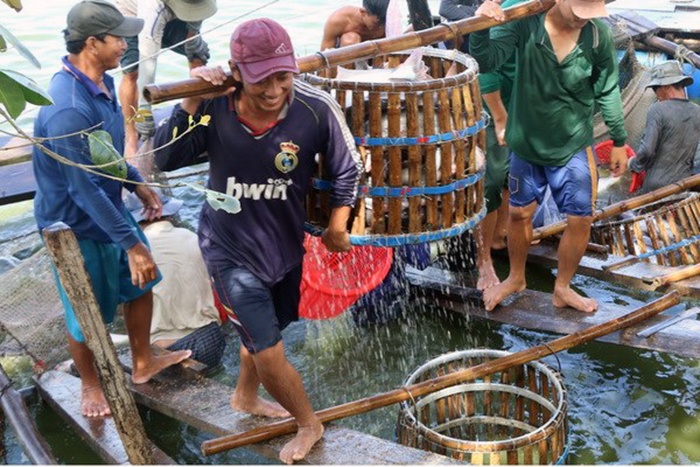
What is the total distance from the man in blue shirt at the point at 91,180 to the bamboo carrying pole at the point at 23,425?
0.31 metres

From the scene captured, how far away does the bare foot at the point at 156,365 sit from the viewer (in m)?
5.73

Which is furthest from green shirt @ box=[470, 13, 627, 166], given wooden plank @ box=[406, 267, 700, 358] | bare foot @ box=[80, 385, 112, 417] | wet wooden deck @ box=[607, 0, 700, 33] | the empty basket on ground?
wet wooden deck @ box=[607, 0, 700, 33]

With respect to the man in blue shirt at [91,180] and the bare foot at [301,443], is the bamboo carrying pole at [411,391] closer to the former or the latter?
the bare foot at [301,443]

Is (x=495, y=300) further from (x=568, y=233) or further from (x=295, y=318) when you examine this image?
(x=295, y=318)

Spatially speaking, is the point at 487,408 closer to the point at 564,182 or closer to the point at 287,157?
the point at 564,182

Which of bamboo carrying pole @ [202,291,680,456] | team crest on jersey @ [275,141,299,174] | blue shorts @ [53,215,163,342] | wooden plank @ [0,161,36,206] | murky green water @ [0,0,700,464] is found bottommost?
murky green water @ [0,0,700,464]

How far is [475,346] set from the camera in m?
6.86

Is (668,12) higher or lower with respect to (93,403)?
higher

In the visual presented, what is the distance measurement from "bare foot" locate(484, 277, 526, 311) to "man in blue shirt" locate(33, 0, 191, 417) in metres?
2.39

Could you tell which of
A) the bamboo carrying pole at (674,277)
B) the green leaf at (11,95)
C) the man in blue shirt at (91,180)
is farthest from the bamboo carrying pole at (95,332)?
the bamboo carrying pole at (674,277)

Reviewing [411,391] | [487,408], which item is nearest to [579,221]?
[487,408]

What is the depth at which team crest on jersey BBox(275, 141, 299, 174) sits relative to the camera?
455cm

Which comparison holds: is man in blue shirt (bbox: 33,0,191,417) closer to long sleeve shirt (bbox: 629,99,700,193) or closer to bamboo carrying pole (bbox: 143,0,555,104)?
bamboo carrying pole (bbox: 143,0,555,104)

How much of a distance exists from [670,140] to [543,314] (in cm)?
307
